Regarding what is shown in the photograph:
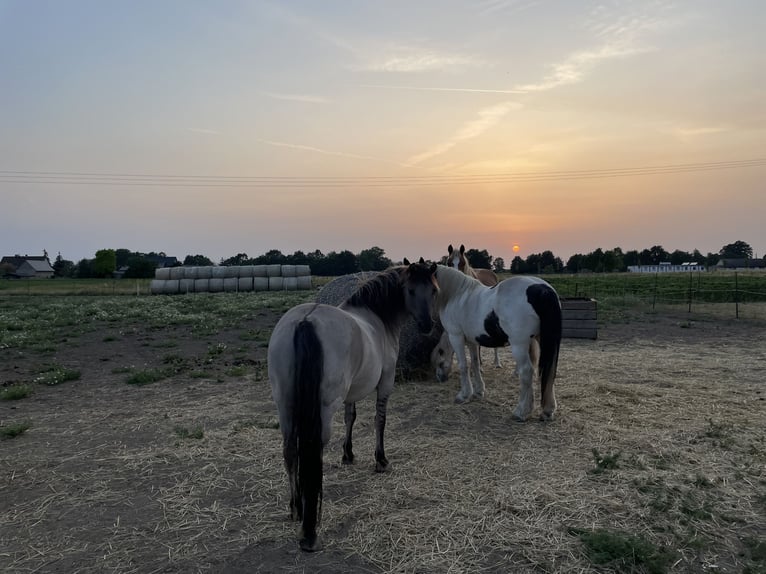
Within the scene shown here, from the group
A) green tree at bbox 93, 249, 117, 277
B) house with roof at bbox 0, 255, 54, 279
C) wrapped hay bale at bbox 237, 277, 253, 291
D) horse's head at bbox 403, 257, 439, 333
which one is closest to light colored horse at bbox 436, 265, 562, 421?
horse's head at bbox 403, 257, 439, 333

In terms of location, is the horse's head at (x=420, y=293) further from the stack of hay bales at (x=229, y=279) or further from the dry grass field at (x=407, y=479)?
the stack of hay bales at (x=229, y=279)

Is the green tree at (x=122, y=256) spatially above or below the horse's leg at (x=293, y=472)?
above

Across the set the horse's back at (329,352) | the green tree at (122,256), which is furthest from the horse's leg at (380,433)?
the green tree at (122,256)

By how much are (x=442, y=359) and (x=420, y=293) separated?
360 centimetres

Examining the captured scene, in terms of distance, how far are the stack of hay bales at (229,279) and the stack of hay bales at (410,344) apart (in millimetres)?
26597

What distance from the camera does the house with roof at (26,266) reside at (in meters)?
84.5

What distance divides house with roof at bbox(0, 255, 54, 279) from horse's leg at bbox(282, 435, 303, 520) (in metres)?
98.2

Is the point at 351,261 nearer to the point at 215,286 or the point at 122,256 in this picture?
the point at 215,286

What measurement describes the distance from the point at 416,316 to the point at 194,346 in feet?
26.8

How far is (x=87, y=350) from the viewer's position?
34.8ft

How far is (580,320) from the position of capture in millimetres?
12258

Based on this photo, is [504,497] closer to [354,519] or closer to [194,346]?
[354,519]

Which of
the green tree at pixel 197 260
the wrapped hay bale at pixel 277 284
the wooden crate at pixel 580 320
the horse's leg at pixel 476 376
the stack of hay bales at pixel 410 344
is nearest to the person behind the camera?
the horse's leg at pixel 476 376

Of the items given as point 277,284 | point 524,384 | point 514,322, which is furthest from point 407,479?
point 277,284
